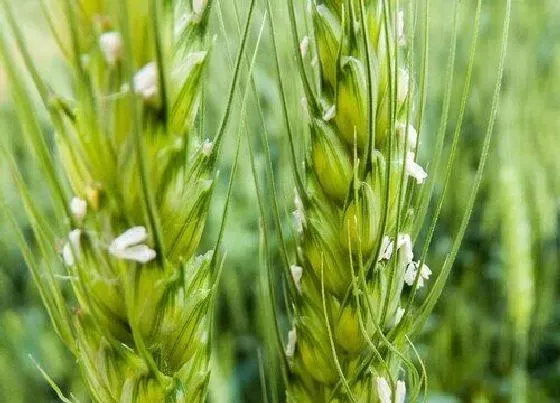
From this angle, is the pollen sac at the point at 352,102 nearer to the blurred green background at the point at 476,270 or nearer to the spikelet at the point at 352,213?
the spikelet at the point at 352,213

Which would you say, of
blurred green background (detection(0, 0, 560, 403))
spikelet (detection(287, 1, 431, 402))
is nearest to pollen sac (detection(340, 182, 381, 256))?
spikelet (detection(287, 1, 431, 402))

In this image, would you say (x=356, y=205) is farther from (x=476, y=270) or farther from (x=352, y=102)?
(x=476, y=270)

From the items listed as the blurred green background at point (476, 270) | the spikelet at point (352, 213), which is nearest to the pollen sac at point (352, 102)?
the spikelet at point (352, 213)

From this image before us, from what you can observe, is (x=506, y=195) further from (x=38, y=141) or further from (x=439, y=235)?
Result: (x=38, y=141)

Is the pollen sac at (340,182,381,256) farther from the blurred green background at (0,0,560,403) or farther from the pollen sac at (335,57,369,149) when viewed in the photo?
the blurred green background at (0,0,560,403)

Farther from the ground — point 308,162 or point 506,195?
point 308,162

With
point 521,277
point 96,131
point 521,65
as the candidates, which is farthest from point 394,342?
point 521,65
